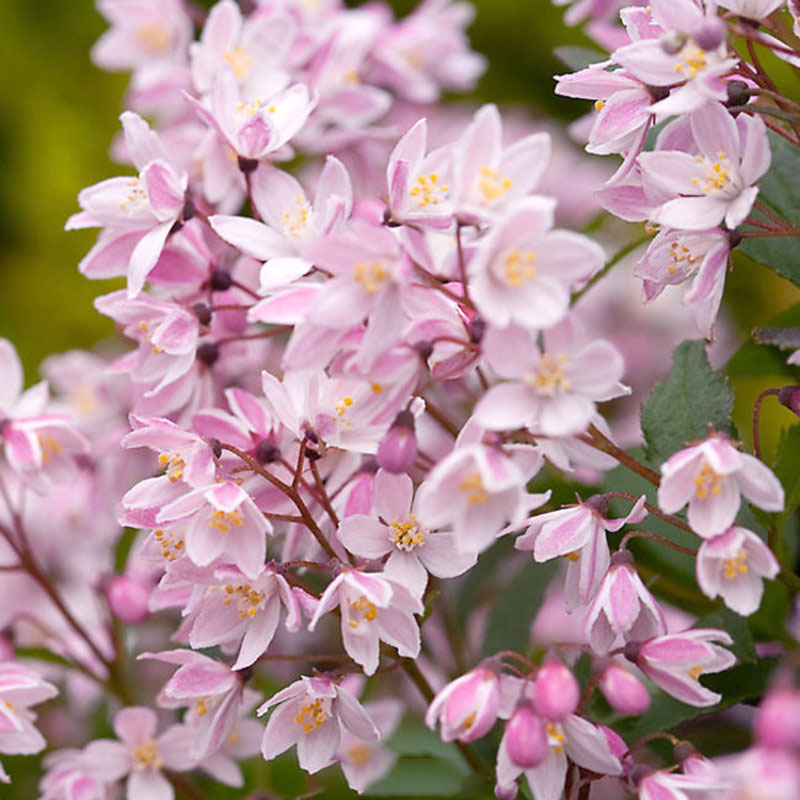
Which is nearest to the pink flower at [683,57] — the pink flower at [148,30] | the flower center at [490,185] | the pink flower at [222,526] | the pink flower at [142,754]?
the flower center at [490,185]

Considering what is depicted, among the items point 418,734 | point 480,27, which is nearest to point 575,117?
point 480,27

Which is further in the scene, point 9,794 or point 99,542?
point 99,542

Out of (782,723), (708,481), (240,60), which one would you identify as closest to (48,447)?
(240,60)

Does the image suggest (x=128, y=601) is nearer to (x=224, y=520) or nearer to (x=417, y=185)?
(x=224, y=520)

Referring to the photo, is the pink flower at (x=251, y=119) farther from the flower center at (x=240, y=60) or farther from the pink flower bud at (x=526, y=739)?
the pink flower bud at (x=526, y=739)

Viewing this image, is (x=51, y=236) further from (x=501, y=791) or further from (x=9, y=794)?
(x=501, y=791)
